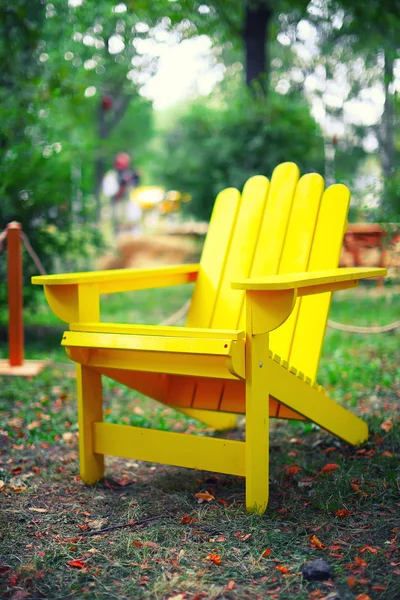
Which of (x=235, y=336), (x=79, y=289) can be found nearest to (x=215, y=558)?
(x=235, y=336)

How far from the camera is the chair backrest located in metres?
2.64

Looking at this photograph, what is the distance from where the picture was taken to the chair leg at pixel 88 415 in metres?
2.54

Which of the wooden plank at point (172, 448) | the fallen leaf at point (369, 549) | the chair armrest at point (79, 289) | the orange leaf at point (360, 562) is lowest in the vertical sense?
the fallen leaf at point (369, 549)

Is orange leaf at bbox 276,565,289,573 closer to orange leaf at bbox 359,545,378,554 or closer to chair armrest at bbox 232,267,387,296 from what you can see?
orange leaf at bbox 359,545,378,554

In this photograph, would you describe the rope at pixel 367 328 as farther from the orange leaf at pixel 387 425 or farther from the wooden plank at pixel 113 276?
the wooden plank at pixel 113 276

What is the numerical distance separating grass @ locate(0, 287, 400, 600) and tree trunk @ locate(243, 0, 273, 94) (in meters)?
5.79

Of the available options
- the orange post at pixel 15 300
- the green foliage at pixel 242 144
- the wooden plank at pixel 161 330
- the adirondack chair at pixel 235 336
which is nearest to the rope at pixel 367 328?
the adirondack chair at pixel 235 336

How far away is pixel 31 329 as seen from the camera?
6168 mm

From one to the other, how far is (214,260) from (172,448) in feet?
3.14

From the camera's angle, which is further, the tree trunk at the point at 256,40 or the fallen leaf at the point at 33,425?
the tree trunk at the point at 256,40

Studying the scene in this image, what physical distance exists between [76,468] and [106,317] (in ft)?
14.3

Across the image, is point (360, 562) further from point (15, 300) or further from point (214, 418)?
point (15, 300)

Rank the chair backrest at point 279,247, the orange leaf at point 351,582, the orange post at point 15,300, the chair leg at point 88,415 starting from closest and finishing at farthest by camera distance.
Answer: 1. the orange leaf at point 351,582
2. the chair leg at point 88,415
3. the chair backrest at point 279,247
4. the orange post at point 15,300

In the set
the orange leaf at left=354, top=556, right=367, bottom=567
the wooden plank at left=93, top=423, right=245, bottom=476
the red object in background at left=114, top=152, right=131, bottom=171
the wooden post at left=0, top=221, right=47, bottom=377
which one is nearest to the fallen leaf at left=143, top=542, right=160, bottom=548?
the wooden plank at left=93, top=423, right=245, bottom=476
